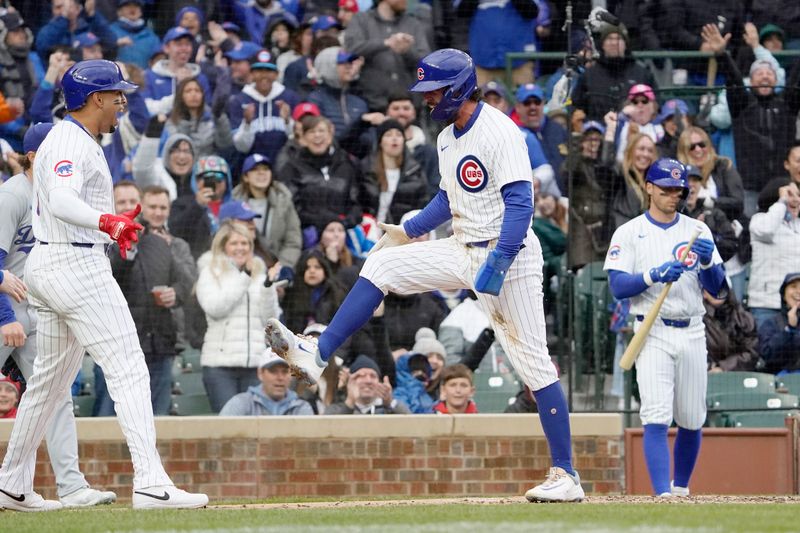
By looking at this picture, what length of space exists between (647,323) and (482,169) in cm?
201

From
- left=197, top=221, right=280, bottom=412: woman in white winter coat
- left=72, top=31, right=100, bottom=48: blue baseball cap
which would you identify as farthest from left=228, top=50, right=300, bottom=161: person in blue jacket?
left=72, top=31, right=100, bottom=48: blue baseball cap

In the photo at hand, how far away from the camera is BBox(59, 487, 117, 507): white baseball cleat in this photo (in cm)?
716

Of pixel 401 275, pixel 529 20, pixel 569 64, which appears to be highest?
pixel 529 20

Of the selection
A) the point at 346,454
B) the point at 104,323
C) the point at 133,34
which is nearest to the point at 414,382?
the point at 346,454

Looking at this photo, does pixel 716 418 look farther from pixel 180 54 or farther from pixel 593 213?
pixel 180 54

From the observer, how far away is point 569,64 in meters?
10.5

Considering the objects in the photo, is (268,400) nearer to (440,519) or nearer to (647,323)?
(647,323)

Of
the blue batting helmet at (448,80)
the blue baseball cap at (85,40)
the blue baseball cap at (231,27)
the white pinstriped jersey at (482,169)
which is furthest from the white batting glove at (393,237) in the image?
the blue baseball cap at (231,27)

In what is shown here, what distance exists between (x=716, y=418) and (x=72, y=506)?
5.04m

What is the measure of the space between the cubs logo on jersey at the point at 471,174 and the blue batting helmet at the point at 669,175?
2.05 m

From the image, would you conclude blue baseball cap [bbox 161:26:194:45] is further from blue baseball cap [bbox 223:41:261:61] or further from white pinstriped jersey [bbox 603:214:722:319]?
white pinstriped jersey [bbox 603:214:722:319]

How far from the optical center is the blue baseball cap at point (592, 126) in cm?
1078

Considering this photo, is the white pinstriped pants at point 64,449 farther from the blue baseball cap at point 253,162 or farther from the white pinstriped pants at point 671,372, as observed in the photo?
the blue baseball cap at point 253,162

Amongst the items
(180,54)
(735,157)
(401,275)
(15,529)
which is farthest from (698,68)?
(15,529)
